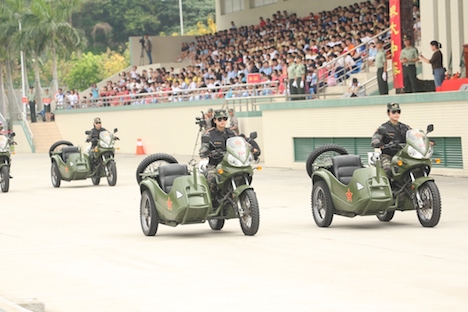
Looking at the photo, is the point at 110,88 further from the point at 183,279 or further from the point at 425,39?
the point at 183,279

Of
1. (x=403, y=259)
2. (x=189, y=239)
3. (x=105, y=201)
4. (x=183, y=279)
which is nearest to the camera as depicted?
(x=183, y=279)

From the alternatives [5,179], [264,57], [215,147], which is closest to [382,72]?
[5,179]

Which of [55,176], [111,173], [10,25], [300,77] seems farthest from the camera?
[10,25]

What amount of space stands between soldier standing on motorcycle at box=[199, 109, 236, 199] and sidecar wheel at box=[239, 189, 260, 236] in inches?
22.4

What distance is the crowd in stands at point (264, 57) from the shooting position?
33.7 m

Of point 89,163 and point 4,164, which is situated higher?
point 4,164

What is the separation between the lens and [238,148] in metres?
14.3

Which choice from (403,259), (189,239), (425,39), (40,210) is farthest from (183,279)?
(425,39)

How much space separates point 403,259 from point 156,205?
413 centimetres

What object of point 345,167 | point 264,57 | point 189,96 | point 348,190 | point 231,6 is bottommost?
point 348,190

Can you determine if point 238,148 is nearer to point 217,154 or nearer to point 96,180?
point 217,154

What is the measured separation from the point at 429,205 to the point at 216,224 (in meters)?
3.02

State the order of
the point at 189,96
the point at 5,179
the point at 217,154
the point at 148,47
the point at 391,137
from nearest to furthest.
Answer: the point at 217,154
the point at 391,137
the point at 5,179
the point at 189,96
the point at 148,47

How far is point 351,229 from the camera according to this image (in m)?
14.7
